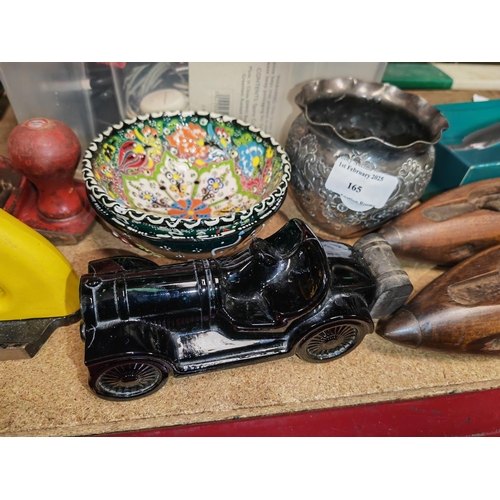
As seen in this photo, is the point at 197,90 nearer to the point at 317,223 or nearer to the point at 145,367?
the point at 317,223

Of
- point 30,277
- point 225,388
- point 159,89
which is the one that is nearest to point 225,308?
point 225,388

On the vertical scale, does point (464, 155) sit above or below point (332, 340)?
above

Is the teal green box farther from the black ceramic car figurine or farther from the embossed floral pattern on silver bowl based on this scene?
the black ceramic car figurine

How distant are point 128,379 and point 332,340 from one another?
0.31 metres

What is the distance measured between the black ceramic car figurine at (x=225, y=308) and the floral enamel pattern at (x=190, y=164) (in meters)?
0.17

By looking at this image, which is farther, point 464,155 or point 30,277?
point 464,155

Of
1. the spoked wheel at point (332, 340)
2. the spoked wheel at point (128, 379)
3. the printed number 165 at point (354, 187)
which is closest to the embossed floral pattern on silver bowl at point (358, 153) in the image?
the printed number 165 at point (354, 187)

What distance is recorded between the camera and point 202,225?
24.5 inches

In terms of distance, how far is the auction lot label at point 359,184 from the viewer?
72cm

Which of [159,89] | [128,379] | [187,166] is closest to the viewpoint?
[128,379]

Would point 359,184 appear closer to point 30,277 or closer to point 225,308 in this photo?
point 225,308

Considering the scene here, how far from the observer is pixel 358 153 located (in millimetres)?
716

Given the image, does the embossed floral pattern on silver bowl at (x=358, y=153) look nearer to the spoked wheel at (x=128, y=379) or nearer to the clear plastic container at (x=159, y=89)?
the clear plastic container at (x=159, y=89)

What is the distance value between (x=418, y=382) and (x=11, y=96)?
927mm
